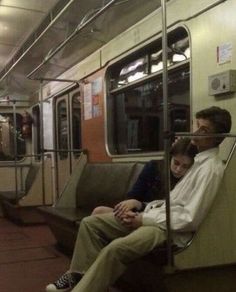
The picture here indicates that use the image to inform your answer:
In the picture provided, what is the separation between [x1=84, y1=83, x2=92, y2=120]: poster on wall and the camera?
5.29 metres

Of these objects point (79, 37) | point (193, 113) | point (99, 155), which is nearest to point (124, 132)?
point (99, 155)

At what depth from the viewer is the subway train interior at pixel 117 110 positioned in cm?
253

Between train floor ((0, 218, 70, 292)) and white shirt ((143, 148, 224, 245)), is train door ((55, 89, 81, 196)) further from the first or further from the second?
white shirt ((143, 148, 224, 245))

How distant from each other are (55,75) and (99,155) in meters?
1.98

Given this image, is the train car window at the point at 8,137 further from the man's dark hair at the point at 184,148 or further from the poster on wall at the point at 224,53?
the man's dark hair at the point at 184,148

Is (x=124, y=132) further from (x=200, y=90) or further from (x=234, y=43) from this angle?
(x=234, y=43)

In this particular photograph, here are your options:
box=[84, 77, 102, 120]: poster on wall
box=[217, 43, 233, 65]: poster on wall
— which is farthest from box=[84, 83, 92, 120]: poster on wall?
box=[217, 43, 233, 65]: poster on wall

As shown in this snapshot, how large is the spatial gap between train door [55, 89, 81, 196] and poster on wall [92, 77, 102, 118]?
0.72m

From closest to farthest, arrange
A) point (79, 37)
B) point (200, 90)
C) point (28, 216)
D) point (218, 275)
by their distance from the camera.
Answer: point (218, 275) → point (200, 90) → point (79, 37) → point (28, 216)

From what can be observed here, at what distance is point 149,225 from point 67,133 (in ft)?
13.1

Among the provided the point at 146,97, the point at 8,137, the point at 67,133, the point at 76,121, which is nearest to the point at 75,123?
the point at 76,121

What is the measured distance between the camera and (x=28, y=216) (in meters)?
6.29

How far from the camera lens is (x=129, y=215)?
2611 mm

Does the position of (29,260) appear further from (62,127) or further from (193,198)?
(62,127)
